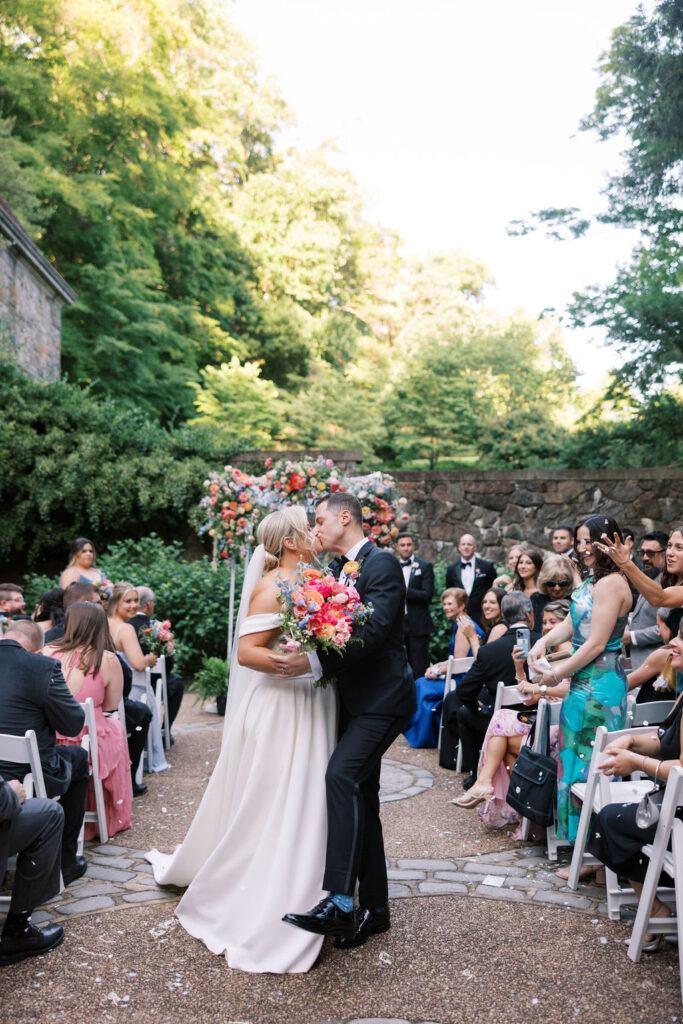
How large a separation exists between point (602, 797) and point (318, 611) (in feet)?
5.84

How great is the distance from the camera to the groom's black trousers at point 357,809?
3414 millimetres

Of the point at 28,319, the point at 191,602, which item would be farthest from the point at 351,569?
the point at 28,319

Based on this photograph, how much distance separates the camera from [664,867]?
3.40 m

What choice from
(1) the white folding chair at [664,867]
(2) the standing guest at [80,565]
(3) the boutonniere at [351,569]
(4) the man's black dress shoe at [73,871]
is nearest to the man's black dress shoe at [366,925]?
(1) the white folding chair at [664,867]

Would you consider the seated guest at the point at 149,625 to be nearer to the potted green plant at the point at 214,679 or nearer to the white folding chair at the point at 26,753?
the potted green plant at the point at 214,679

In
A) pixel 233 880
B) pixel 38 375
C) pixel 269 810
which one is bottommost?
pixel 233 880

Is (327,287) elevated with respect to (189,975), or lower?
elevated

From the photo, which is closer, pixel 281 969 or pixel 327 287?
pixel 281 969

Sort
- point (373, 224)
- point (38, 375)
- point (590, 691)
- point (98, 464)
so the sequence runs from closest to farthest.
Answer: point (590, 691)
point (98, 464)
point (38, 375)
point (373, 224)

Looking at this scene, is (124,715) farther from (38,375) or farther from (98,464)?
(38,375)

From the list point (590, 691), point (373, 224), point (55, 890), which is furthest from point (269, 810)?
point (373, 224)

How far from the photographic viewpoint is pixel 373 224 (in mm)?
32781

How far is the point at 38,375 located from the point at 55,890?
15.8m

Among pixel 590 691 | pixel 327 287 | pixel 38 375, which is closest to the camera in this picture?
pixel 590 691
